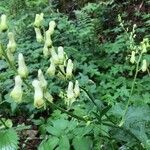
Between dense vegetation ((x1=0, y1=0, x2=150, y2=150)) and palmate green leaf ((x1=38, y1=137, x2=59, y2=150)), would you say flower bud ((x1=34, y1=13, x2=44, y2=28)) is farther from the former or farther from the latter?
palmate green leaf ((x1=38, y1=137, x2=59, y2=150))

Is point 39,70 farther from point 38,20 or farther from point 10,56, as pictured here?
point 38,20

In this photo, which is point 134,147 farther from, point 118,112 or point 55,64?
point 55,64

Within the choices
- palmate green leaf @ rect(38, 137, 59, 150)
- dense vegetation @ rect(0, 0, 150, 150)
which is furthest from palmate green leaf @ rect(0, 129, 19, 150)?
palmate green leaf @ rect(38, 137, 59, 150)

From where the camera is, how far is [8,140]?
1.95m

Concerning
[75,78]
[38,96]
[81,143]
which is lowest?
[75,78]

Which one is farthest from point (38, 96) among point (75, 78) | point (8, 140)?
point (75, 78)

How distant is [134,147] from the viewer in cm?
226

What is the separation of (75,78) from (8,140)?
4.26ft

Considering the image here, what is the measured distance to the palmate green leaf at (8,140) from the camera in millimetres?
1936

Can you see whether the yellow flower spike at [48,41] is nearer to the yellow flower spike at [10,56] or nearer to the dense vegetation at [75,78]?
the dense vegetation at [75,78]

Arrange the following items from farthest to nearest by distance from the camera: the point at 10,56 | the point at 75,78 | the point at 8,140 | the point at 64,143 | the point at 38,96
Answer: the point at 75,78
the point at 64,143
the point at 8,140
the point at 10,56
the point at 38,96

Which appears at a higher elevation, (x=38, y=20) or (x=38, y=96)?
(x=38, y=20)

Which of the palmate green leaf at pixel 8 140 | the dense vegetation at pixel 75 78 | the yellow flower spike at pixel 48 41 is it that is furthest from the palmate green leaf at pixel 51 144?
the yellow flower spike at pixel 48 41

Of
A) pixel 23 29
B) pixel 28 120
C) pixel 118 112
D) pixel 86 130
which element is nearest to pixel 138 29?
pixel 23 29
